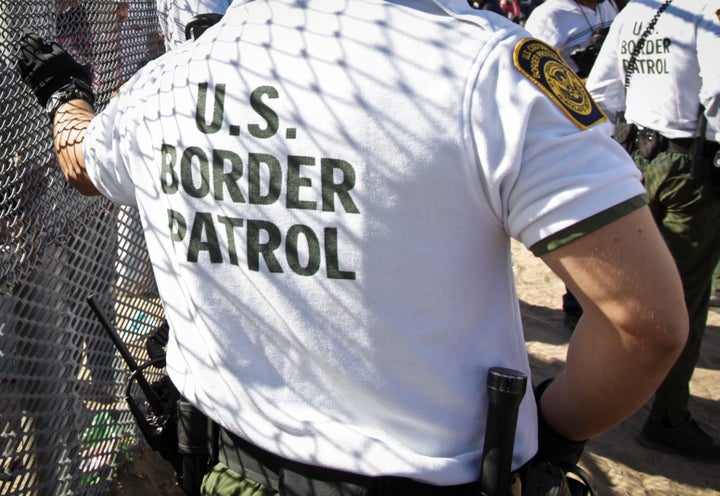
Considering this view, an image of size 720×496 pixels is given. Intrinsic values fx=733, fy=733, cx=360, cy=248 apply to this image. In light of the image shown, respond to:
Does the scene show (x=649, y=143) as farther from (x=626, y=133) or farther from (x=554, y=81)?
(x=554, y=81)

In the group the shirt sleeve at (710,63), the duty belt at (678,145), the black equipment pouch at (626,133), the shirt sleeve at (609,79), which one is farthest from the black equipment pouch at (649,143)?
the shirt sleeve at (609,79)

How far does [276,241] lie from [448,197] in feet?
0.87

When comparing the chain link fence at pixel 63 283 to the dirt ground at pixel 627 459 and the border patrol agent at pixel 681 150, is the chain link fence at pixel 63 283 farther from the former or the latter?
the border patrol agent at pixel 681 150

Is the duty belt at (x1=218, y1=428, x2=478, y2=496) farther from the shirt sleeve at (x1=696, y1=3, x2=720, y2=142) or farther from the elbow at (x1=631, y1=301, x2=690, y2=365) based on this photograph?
the shirt sleeve at (x1=696, y1=3, x2=720, y2=142)

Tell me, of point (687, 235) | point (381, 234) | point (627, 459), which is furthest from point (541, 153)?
point (627, 459)

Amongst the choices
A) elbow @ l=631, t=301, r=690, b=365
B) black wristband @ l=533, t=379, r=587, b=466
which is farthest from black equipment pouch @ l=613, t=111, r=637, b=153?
elbow @ l=631, t=301, r=690, b=365

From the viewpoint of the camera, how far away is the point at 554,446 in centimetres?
124

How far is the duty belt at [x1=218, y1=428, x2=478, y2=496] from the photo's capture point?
1.09m

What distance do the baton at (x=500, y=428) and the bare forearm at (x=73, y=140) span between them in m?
0.87

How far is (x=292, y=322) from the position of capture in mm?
1086

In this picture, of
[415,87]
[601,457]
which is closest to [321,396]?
[415,87]

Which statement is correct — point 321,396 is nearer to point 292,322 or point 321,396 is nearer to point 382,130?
point 292,322

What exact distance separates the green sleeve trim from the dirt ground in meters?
2.14

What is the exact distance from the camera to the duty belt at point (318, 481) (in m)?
1.09
